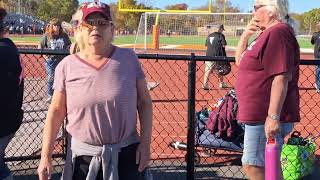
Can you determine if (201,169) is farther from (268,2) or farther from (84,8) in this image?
(84,8)

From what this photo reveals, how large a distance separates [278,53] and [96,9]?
1.17m

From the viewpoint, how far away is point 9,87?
3.63 metres

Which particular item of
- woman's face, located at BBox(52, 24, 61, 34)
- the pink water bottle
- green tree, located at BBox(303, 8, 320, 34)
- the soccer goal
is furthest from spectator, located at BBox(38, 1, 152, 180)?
green tree, located at BBox(303, 8, 320, 34)

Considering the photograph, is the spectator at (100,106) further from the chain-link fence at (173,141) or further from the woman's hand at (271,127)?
the chain-link fence at (173,141)

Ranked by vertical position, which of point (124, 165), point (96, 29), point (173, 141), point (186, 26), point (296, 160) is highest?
point (186, 26)

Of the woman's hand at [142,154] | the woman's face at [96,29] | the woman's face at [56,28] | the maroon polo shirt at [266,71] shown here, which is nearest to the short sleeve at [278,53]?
the maroon polo shirt at [266,71]

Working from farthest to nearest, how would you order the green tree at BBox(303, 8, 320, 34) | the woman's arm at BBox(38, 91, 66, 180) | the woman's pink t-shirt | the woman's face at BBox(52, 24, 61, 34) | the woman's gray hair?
1. the green tree at BBox(303, 8, 320, 34)
2. the woman's face at BBox(52, 24, 61, 34)
3. the woman's gray hair
4. the woman's arm at BBox(38, 91, 66, 180)
5. the woman's pink t-shirt

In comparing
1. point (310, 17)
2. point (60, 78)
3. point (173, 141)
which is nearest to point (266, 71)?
point (60, 78)

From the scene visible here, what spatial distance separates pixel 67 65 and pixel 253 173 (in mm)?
1522

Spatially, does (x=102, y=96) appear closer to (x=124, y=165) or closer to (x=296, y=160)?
(x=124, y=165)

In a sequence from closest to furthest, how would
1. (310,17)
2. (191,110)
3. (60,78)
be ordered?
(60,78) → (191,110) → (310,17)

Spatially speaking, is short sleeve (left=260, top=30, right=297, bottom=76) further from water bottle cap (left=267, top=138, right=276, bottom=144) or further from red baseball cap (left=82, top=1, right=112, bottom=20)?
red baseball cap (left=82, top=1, right=112, bottom=20)

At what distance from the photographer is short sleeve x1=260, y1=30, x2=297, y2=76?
10.4 feet

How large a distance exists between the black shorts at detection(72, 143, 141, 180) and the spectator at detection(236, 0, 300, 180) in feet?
2.84
